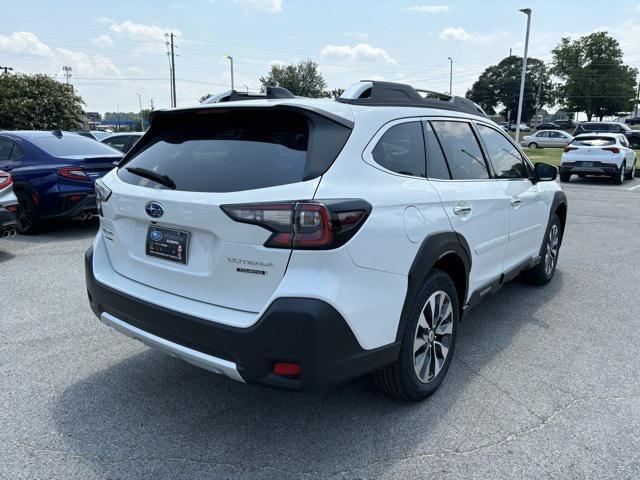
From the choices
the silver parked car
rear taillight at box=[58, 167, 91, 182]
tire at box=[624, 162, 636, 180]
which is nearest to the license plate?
the silver parked car

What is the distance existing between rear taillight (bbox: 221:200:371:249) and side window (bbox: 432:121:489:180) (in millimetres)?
1345

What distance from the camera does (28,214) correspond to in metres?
7.55

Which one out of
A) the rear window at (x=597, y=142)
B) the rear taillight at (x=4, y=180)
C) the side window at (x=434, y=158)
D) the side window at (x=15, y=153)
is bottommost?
the rear taillight at (x=4, y=180)

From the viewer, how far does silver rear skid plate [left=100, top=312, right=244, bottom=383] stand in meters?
2.38

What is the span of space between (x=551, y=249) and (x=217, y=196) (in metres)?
4.16

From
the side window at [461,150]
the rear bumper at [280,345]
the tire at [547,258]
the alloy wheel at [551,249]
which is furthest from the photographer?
the alloy wheel at [551,249]

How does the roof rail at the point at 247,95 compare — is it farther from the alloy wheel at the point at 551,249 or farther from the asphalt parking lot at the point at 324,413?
the alloy wheel at the point at 551,249

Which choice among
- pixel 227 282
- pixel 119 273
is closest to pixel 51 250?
pixel 119 273

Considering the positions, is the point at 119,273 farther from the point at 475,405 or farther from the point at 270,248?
the point at 475,405

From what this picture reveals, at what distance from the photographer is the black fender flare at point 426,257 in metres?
2.65

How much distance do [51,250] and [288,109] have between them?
5508 mm

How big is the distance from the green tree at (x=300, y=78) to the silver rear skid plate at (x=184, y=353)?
66083mm

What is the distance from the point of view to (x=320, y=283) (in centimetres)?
225

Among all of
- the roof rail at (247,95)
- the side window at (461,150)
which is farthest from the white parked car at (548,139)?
the roof rail at (247,95)
